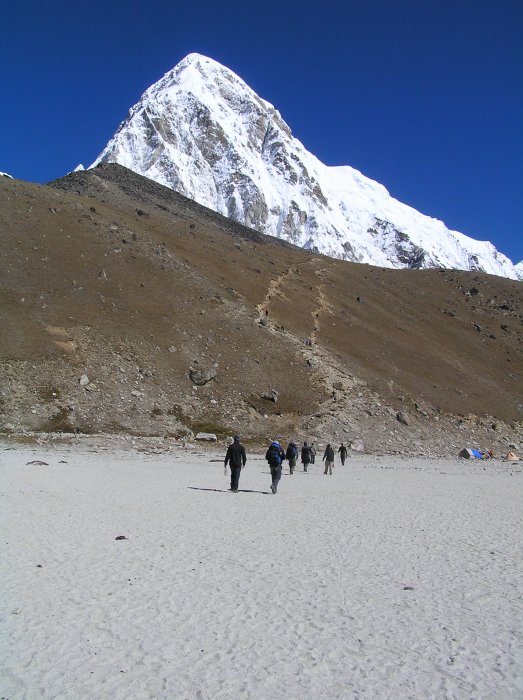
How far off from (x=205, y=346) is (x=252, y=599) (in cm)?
4186

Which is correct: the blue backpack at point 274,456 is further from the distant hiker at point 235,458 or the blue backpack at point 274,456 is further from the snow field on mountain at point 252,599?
the snow field on mountain at point 252,599

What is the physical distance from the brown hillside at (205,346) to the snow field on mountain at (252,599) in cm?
2311

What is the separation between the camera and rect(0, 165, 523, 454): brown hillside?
40.7 m

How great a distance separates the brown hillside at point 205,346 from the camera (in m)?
40.7

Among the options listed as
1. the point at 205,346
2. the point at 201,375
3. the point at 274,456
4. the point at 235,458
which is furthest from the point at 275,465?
the point at 205,346

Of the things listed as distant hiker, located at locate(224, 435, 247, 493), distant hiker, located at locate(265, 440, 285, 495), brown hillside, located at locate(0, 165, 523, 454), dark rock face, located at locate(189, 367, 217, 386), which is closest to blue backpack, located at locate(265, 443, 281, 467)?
distant hiker, located at locate(265, 440, 285, 495)

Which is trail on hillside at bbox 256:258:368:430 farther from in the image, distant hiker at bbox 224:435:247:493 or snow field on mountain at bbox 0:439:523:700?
snow field on mountain at bbox 0:439:523:700

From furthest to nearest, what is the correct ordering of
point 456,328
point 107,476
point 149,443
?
1. point 456,328
2. point 149,443
3. point 107,476

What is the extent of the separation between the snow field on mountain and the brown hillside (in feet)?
75.8

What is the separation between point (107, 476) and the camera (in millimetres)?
22812

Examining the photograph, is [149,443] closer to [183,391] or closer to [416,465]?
[183,391]

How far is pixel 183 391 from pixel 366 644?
3779 cm

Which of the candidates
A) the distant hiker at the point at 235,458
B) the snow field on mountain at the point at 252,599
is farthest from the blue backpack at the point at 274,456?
the snow field on mountain at the point at 252,599

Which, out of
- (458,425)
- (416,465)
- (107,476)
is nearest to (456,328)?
(458,425)
